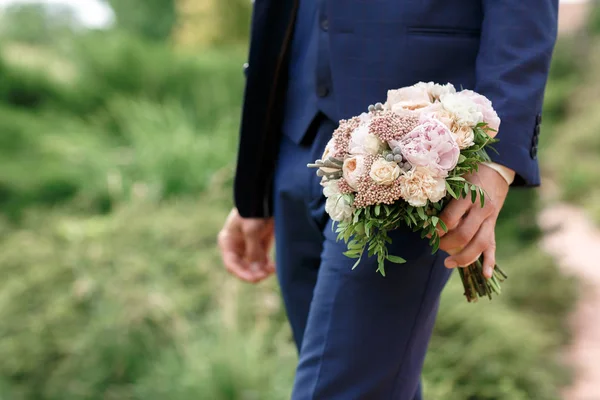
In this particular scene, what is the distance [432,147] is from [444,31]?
351mm

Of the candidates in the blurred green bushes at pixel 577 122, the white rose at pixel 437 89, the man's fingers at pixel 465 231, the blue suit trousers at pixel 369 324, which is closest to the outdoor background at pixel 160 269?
the blurred green bushes at pixel 577 122

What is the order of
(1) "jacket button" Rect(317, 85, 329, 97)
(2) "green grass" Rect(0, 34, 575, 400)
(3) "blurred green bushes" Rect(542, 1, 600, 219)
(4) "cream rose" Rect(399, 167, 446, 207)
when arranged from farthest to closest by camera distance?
(3) "blurred green bushes" Rect(542, 1, 600, 219), (2) "green grass" Rect(0, 34, 575, 400), (1) "jacket button" Rect(317, 85, 329, 97), (4) "cream rose" Rect(399, 167, 446, 207)

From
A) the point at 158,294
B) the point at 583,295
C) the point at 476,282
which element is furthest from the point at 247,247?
the point at 583,295

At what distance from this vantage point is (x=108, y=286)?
10.8 feet

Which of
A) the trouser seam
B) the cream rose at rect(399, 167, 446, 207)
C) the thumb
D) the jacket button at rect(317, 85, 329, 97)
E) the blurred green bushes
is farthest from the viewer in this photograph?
the blurred green bushes

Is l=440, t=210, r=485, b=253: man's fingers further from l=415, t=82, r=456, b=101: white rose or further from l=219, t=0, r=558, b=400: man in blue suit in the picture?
l=415, t=82, r=456, b=101: white rose

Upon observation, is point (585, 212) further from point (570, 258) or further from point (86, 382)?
point (86, 382)

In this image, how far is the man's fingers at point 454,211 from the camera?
1.11 metres

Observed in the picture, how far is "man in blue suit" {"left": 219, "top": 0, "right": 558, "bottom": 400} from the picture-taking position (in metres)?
1.20

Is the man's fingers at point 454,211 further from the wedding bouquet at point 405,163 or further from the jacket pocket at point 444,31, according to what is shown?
the jacket pocket at point 444,31

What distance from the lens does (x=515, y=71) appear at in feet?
3.93

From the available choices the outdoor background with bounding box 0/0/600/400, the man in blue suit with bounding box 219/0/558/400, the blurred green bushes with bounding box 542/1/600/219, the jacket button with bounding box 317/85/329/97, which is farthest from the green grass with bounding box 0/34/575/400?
the blurred green bushes with bounding box 542/1/600/219

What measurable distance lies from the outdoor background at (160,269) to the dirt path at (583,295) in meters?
0.02

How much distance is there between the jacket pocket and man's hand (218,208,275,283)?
76cm
